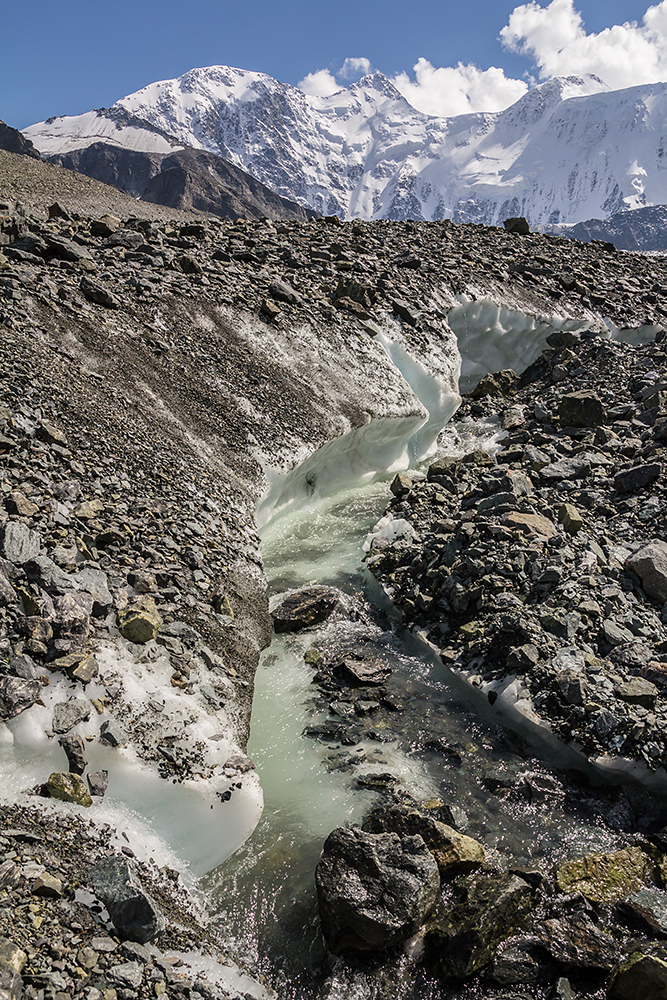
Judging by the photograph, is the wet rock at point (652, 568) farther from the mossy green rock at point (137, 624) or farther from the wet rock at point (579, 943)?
the mossy green rock at point (137, 624)

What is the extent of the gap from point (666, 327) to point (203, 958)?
21959mm

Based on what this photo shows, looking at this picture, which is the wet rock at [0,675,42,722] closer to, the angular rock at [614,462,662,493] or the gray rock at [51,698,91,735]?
the gray rock at [51,698,91,735]

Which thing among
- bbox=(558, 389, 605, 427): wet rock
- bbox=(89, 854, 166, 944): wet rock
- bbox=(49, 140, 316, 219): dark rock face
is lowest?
bbox=(89, 854, 166, 944): wet rock

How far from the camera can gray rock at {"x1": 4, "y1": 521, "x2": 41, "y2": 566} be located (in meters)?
6.24

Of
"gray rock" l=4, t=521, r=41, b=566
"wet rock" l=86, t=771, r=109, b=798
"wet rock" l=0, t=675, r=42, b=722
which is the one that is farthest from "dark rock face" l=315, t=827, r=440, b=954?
"gray rock" l=4, t=521, r=41, b=566

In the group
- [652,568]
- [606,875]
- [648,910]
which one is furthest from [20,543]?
[652,568]

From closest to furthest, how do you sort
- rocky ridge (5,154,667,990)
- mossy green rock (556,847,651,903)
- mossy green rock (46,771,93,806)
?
mossy green rock (46,771,93,806) → mossy green rock (556,847,651,903) → rocky ridge (5,154,667,990)

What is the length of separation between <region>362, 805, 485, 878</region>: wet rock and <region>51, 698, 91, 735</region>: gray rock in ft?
9.15

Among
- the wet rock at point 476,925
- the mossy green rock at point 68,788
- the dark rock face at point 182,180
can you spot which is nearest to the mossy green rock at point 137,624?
the mossy green rock at point 68,788

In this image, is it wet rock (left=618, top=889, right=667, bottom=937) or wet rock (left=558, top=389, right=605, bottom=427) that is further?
wet rock (left=558, top=389, right=605, bottom=427)

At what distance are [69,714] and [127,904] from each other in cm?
176

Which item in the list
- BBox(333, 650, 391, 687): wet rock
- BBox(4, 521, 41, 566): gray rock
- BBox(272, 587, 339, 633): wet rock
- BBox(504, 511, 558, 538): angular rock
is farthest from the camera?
BBox(504, 511, 558, 538): angular rock

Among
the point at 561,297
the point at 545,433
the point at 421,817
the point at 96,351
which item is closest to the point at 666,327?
the point at 561,297

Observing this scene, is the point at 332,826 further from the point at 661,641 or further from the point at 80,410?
the point at 80,410
